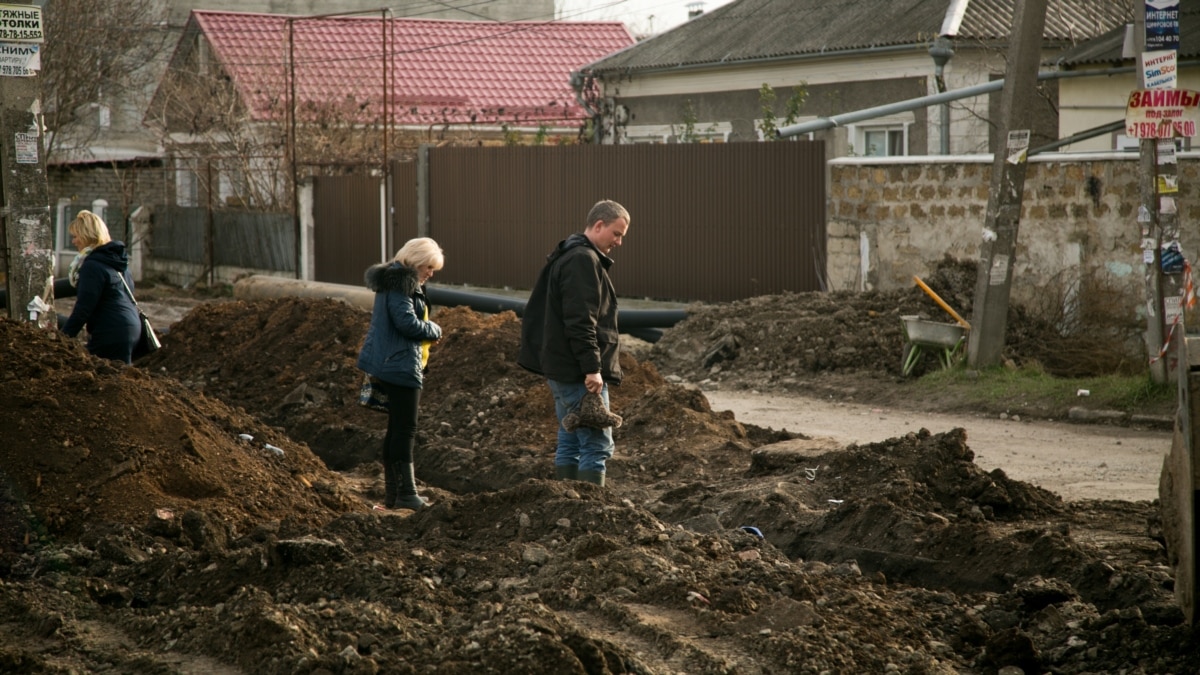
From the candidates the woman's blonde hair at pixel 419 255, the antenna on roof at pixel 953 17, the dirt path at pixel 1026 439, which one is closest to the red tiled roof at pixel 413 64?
the antenna on roof at pixel 953 17

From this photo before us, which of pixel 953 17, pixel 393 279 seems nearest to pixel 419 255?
pixel 393 279

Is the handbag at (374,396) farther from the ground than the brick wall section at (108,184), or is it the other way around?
the brick wall section at (108,184)

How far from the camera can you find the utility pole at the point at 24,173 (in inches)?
392

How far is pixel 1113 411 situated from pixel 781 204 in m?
7.15

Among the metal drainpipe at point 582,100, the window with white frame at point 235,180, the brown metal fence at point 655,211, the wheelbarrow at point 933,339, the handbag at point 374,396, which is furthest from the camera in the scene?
the metal drainpipe at point 582,100

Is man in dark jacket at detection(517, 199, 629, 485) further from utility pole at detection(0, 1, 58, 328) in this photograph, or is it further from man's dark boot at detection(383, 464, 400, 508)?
utility pole at detection(0, 1, 58, 328)

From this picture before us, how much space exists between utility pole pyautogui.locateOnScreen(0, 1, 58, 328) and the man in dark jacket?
4.66 m

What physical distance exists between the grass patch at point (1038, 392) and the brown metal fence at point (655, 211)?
480 centimetres

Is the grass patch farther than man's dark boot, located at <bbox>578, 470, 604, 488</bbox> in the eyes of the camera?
Yes

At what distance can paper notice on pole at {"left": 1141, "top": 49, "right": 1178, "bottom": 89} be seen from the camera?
1047 cm

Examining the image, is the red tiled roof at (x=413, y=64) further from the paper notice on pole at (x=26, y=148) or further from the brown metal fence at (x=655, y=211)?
the paper notice on pole at (x=26, y=148)

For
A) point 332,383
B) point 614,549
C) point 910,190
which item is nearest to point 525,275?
point 910,190

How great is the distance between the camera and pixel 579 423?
23.1ft

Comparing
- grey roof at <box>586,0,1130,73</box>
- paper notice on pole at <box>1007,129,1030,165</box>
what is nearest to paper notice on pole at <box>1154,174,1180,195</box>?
paper notice on pole at <box>1007,129,1030,165</box>
